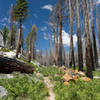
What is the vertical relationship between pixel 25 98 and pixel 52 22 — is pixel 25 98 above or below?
below

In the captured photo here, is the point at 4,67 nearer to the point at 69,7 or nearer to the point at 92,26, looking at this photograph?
the point at 69,7

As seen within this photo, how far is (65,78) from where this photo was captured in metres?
6.07

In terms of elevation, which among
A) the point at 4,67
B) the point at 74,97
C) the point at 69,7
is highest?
the point at 69,7

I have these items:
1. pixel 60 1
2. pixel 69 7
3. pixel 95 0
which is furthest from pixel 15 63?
pixel 95 0

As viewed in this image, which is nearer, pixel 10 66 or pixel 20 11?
pixel 10 66

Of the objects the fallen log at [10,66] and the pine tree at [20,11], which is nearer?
the fallen log at [10,66]

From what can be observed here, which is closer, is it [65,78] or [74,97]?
[74,97]

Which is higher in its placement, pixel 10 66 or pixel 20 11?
pixel 20 11

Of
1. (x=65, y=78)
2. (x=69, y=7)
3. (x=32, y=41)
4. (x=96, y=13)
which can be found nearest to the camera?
(x=65, y=78)

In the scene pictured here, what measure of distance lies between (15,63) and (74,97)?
191 inches

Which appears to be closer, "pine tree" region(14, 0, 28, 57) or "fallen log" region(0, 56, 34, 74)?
"fallen log" region(0, 56, 34, 74)

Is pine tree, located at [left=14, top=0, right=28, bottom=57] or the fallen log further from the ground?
pine tree, located at [left=14, top=0, right=28, bottom=57]

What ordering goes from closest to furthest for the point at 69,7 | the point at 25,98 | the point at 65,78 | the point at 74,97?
the point at 25,98 < the point at 74,97 < the point at 65,78 < the point at 69,7

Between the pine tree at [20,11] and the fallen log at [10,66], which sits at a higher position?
the pine tree at [20,11]
